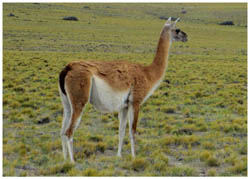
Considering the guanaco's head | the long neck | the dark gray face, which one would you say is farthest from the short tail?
the dark gray face

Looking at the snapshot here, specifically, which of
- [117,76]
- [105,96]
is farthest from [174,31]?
[105,96]

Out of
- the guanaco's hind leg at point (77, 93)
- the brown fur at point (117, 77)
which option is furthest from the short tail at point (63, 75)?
the guanaco's hind leg at point (77, 93)

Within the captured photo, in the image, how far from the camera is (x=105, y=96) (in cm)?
582

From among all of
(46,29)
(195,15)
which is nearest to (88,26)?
(46,29)

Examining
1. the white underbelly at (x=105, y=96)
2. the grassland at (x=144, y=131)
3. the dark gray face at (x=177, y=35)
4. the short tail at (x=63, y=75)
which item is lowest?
the grassland at (x=144, y=131)

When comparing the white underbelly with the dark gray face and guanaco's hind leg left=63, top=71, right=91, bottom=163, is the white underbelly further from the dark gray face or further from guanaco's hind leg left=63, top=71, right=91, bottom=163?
the dark gray face

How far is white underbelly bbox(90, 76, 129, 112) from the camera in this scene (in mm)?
5742

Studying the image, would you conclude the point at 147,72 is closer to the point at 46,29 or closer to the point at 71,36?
the point at 71,36

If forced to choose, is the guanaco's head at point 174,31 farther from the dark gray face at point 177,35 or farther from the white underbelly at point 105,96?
the white underbelly at point 105,96

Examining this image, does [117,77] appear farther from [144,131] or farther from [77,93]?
[144,131]

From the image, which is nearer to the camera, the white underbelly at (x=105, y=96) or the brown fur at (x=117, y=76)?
the brown fur at (x=117, y=76)

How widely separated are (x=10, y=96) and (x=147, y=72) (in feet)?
22.1

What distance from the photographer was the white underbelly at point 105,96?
5.74m

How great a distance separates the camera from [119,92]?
19.4ft
